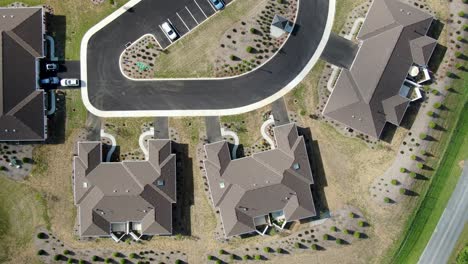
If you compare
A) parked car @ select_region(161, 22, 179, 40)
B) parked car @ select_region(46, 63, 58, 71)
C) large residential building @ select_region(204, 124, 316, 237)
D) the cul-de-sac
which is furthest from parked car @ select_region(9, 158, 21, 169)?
parked car @ select_region(161, 22, 179, 40)

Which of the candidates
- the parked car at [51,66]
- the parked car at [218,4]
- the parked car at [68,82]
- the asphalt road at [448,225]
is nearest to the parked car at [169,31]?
the parked car at [218,4]

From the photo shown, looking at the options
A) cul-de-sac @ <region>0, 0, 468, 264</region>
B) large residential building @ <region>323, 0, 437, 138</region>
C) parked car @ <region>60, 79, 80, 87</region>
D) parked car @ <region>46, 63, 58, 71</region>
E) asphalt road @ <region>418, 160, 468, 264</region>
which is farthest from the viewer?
cul-de-sac @ <region>0, 0, 468, 264</region>

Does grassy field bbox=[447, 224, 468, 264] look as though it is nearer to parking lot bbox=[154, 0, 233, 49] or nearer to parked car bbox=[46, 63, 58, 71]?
parking lot bbox=[154, 0, 233, 49]

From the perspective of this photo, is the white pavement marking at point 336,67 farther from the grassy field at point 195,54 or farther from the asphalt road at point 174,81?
the grassy field at point 195,54

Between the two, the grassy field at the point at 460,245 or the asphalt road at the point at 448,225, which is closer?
the grassy field at the point at 460,245

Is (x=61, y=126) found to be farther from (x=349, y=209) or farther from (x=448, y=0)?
(x=448, y=0)

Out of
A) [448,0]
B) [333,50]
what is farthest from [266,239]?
[448,0]

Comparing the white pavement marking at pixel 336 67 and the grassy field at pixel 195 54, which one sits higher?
the white pavement marking at pixel 336 67
